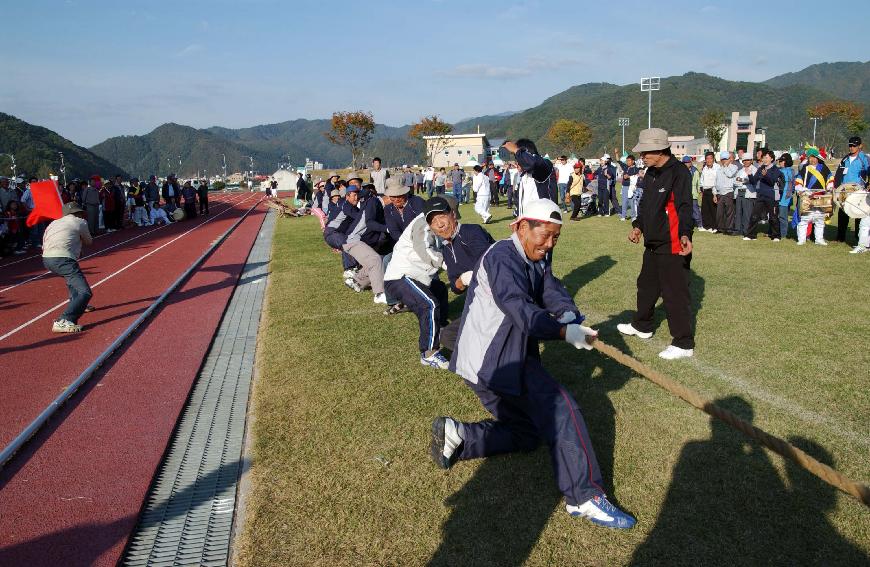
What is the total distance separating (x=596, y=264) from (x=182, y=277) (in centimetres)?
828

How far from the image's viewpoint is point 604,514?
10.1 feet

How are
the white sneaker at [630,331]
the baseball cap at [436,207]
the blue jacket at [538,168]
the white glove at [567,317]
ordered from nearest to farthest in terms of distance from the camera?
the white glove at [567,317]
the baseball cap at [436,207]
the white sneaker at [630,331]
the blue jacket at [538,168]

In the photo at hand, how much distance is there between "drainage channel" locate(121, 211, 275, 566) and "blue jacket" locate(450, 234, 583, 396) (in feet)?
5.74

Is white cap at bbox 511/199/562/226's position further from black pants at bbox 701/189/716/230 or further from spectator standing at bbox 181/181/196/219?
spectator standing at bbox 181/181/196/219

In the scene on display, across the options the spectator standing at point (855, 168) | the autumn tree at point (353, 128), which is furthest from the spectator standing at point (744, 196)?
the autumn tree at point (353, 128)

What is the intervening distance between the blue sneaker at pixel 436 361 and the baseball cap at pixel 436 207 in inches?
53.6

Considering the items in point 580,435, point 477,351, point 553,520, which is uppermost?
point 477,351

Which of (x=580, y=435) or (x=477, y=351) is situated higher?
(x=477, y=351)

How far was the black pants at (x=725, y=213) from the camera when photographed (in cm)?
1312

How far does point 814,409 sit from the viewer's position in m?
4.20

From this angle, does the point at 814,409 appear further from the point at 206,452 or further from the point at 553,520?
the point at 206,452

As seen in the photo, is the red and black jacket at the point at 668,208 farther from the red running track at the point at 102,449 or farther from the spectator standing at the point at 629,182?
the spectator standing at the point at 629,182

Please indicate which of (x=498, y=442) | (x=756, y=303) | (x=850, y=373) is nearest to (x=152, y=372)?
(x=498, y=442)

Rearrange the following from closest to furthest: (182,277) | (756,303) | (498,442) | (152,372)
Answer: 1. (498,442)
2. (152,372)
3. (756,303)
4. (182,277)
